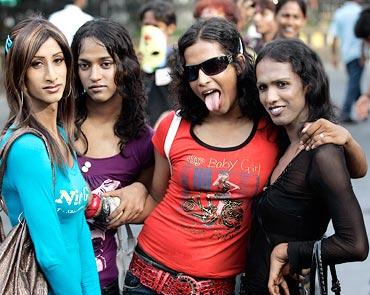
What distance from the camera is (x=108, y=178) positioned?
3.39 metres

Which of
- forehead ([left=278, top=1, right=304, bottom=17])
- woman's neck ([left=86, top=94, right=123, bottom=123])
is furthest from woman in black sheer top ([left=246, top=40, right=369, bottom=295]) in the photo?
forehead ([left=278, top=1, right=304, bottom=17])

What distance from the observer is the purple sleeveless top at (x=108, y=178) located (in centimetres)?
338

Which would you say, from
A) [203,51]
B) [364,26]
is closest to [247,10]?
[364,26]

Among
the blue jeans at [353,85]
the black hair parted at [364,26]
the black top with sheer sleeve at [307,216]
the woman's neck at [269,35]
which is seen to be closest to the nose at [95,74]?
the black top with sheer sleeve at [307,216]

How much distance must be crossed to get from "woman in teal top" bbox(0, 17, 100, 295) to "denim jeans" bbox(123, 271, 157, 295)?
269mm

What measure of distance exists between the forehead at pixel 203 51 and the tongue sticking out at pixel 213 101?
139 millimetres

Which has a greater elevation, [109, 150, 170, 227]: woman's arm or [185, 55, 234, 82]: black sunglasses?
[185, 55, 234, 82]: black sunglasses

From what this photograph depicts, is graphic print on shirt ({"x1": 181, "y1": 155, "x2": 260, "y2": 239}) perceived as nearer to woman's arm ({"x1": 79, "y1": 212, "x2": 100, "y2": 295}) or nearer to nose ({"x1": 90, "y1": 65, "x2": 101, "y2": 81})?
woman's arm ({"x1": 79, "y1": 212, "x2": 100, "y2": 295})

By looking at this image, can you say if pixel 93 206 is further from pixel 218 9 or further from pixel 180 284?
pixel 218 9

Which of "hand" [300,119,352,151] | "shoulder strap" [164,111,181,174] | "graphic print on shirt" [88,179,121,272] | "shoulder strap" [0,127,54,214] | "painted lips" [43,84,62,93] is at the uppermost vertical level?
"painted lips" [43,84,62,93]

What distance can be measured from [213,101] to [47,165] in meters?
0.75

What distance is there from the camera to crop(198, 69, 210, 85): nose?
3.14m

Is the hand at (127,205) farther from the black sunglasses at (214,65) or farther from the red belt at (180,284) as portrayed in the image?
the black sunglasses at (214,65)

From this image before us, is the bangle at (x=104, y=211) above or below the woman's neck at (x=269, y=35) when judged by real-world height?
below
